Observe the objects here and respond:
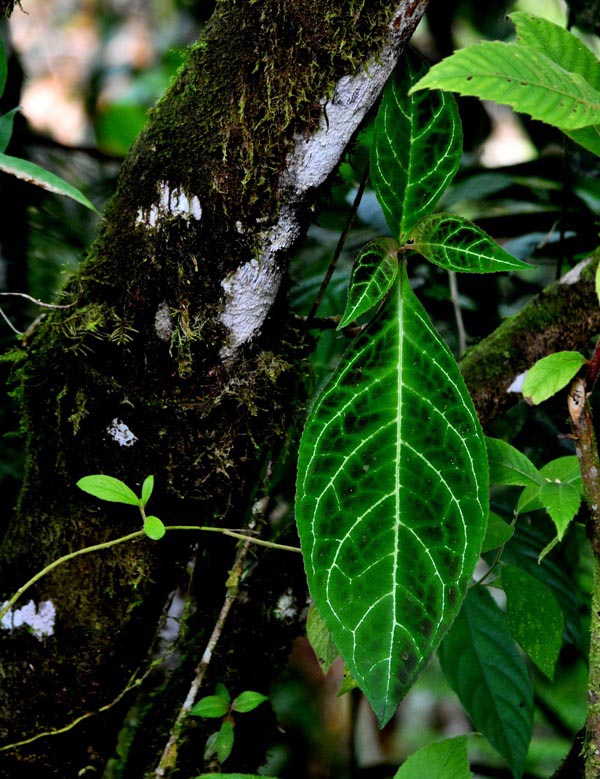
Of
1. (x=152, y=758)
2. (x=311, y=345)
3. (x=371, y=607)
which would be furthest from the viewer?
(x=152, y=758)

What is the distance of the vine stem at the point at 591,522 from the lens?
629mm

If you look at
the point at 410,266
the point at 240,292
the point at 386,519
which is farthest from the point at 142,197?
the point at 410,266

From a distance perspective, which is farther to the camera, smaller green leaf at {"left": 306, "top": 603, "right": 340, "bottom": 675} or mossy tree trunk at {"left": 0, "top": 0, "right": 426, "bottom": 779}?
smaller green leaf at {"left": 306, "top": 603, "right": 340, "bottom": 675}

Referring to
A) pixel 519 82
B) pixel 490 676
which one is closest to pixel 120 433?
pixel 519 82

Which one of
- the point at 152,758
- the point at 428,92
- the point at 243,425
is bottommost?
the point at 152,758

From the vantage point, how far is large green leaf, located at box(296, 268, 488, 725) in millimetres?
592

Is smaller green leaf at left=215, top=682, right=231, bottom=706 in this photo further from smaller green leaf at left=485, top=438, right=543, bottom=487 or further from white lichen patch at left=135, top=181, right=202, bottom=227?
white lichen patch at left=135, top=181, right=202, bottom=227

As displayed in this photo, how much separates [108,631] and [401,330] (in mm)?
482

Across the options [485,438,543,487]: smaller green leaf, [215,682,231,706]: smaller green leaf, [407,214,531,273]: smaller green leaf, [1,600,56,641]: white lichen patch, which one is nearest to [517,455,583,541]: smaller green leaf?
[485,438,543,487]: smaller green leaf

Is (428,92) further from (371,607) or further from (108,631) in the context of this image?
(108,631)

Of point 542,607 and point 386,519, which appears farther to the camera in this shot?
point 542,607

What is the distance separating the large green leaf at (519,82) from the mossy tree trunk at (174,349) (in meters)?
0.17

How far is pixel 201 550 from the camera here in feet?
3.02

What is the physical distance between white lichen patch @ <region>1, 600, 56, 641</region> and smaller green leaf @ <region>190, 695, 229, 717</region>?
190mm
